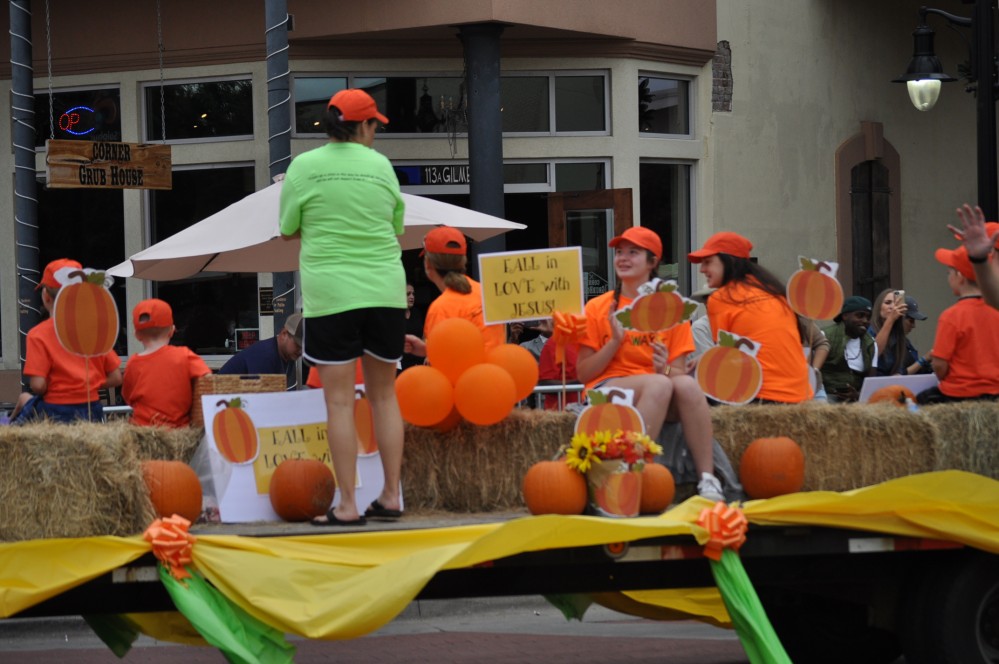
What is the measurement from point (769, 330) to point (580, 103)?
7.77m

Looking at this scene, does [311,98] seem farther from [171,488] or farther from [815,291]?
[171,488]

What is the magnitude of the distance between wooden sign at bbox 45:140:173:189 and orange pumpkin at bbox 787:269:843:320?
5.76 metres

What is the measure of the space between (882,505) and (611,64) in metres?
9.45

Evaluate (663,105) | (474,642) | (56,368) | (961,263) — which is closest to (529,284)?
(961,263)

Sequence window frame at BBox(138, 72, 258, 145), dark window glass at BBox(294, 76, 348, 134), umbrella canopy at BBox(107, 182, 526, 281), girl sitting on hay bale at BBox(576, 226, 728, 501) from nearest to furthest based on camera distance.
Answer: girl sitting on hay bale at BBox(576, 226, 728, 501), umbrella canopy at BBox(107, 182, 526, 281), dark window glass at BBox(294, 76, 348, 134), window frame at BBox(138, 72, 258, 145)

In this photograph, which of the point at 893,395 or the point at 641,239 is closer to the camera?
the point at 641,239

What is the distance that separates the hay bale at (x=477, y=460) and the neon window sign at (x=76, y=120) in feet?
30.2

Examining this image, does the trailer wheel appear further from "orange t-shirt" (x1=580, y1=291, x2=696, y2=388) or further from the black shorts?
the black shorts

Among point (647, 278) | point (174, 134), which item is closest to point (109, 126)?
point (174, 134)

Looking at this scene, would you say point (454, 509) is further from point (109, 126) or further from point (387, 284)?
point (109, 126)

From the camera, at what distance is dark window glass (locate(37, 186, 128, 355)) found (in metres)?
14.9

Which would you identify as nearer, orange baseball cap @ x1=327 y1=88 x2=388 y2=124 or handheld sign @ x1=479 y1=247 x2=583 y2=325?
orange baseball cap @ x1=327 y1=88 x2=388 y2=124

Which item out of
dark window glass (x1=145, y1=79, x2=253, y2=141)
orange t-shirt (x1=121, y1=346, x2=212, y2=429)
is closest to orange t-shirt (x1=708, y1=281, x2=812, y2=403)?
orange t-shirt (x1=121, y1=346, x2=212, y2=429)

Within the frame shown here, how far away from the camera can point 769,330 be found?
7430mm
